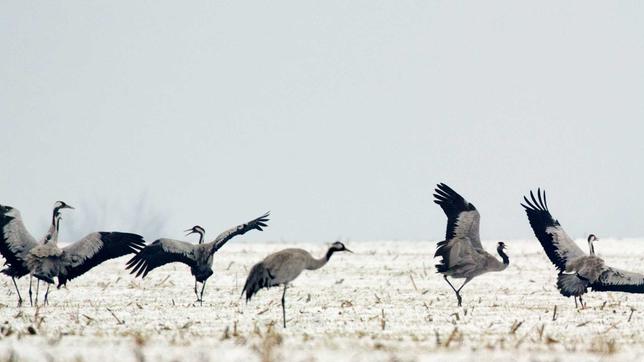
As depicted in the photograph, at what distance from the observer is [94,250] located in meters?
16.8

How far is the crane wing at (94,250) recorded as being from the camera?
651 inches

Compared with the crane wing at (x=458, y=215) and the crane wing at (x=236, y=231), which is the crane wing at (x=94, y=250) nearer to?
the crane wing at (x=236, y=231)

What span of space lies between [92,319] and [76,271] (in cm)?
387

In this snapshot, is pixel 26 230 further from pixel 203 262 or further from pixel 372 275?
pixel 372 275

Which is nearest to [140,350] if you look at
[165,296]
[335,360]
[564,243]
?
[335,360]

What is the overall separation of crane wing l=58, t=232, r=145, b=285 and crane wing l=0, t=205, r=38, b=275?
60cm

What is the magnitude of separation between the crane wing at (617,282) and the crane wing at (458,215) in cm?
198

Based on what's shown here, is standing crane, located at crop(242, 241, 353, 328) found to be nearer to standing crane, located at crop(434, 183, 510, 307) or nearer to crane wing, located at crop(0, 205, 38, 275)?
standing crane, located at crop(434, 183, 510, 307)

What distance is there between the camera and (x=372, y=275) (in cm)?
2311

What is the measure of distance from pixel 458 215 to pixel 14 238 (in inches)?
268

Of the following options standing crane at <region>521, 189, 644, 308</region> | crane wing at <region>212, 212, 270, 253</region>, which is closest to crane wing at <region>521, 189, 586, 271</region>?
standing crane at <region>521, 189, 644, 308</region>

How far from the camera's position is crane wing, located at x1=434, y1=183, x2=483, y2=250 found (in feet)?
55.8

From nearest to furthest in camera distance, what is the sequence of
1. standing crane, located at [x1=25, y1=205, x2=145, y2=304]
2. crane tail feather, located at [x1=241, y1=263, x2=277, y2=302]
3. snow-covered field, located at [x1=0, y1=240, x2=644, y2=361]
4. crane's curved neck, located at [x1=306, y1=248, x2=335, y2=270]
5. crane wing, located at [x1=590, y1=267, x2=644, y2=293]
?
snow-covered field, located at [x1=0, y1=240, x2=644, y2=361], crane tail feather, located at [x1=241, y1=263, x2=277, y2=302], crane's curved neck, located at [x1=306, y1=248, x2=335, y2=270], standing crane, located at [x1=25, y1=205, x2=145, y2=304], crane wing, located at [x1=590, y1=267, x2=644, y2=293]

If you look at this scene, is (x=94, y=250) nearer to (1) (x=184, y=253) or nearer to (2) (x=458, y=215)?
(1) (x=184, y=253)
